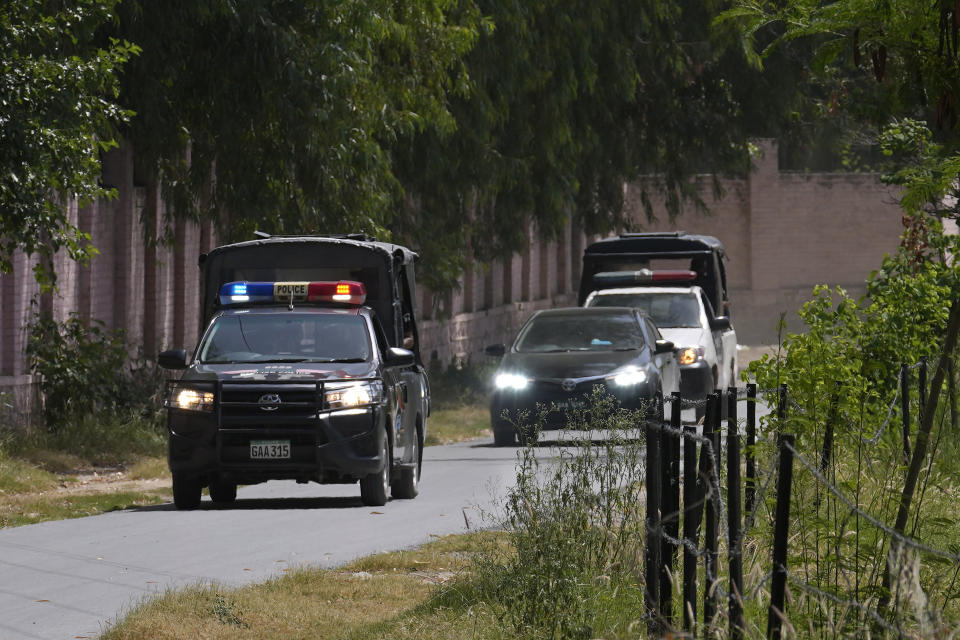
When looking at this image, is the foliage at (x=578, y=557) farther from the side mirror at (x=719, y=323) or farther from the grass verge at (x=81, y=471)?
the side mirror at (x=719, y=323)

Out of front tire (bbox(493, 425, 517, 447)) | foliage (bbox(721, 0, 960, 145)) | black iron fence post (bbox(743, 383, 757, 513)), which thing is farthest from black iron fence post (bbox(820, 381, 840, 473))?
front tire (bbox(493, 425, 517, 447))

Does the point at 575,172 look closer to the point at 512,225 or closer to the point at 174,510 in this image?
the point at 512,225

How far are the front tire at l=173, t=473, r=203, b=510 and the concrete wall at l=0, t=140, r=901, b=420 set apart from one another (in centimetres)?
502

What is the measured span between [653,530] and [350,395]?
783 centimetres

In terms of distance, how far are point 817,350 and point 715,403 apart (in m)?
3.60

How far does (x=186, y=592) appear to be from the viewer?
1018cm

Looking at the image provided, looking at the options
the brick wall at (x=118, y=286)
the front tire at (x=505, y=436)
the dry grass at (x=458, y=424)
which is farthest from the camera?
the dry grass at (x=458, y=424)

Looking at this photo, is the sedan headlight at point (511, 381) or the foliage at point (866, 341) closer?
the foliage at point (866, 341)

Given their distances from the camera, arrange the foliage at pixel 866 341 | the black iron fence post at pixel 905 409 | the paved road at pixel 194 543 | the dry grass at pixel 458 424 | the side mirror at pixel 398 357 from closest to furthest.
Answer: the paved road at pixel 194 543 → the foliage at pixel 866 341 → the black iron fence post at pixel 905 409 → the side mirror at pixel 398 357 → the dry grass at pixel 458 424

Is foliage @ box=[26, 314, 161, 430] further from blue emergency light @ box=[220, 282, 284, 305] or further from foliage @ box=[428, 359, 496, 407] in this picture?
foliage @ box=[428, 359, 496, 407]

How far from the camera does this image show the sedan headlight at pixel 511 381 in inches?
849

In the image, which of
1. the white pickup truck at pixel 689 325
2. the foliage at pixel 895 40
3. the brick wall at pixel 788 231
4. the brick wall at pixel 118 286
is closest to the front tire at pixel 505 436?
the white pickup truck at pixel 689 325

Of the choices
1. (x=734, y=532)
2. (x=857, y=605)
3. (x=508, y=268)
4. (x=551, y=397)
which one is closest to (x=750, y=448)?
(x=734, y=532)

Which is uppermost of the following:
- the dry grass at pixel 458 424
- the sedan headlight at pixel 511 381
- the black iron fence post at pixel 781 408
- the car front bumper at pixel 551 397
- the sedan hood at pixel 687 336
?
the sedan hood at pixel 687 336
